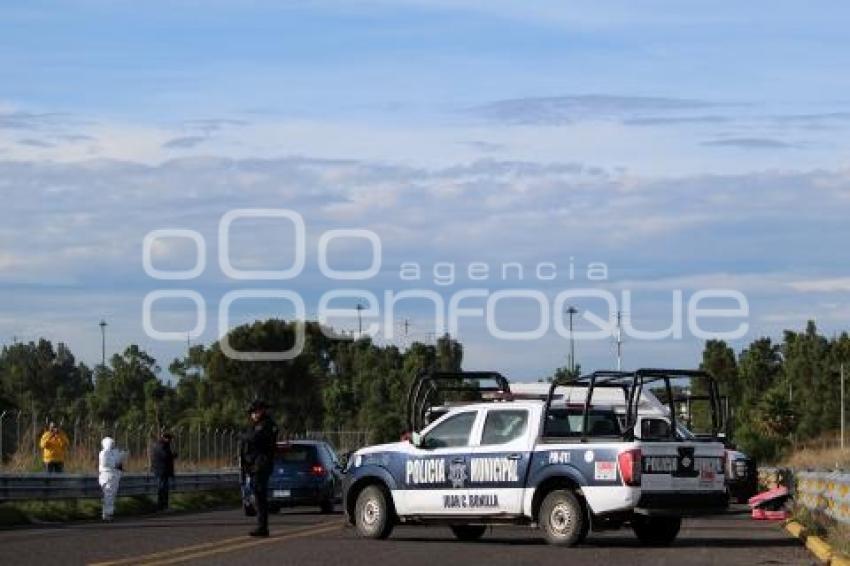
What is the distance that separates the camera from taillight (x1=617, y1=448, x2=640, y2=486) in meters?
22.3

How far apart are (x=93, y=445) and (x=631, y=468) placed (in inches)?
1041

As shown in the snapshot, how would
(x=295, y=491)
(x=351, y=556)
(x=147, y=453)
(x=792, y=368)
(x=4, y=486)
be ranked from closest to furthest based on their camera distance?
1. (x=351, y=556)
2. (x=4, y=486)
3. (x=295, y=491)
4. (x=147, y=453)
5. (x=792, y=368)

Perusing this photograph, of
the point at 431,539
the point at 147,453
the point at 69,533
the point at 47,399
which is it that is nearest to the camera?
the point at 431,539

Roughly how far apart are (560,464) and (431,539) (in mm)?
2848

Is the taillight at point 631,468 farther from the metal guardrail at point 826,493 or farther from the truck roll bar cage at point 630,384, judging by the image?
the metal guardrail at point 826,493

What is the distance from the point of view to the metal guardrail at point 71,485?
1344 inches

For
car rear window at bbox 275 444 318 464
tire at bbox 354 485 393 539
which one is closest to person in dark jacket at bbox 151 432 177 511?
car rear window at bbox 275 444 318 464

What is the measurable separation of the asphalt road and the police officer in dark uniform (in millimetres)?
493

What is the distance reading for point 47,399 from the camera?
147375 mm

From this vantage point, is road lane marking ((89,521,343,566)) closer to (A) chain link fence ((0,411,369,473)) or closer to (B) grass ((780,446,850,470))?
(A) chain link fence ((0,411,369,473))

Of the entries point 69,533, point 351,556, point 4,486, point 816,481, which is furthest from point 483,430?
point 4,486

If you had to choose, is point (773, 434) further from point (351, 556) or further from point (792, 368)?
point (351, 556)

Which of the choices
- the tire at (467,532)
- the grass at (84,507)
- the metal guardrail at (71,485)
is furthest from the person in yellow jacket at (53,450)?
the tire at (467,532)

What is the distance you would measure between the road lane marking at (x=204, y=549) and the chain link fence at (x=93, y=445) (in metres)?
8.82
